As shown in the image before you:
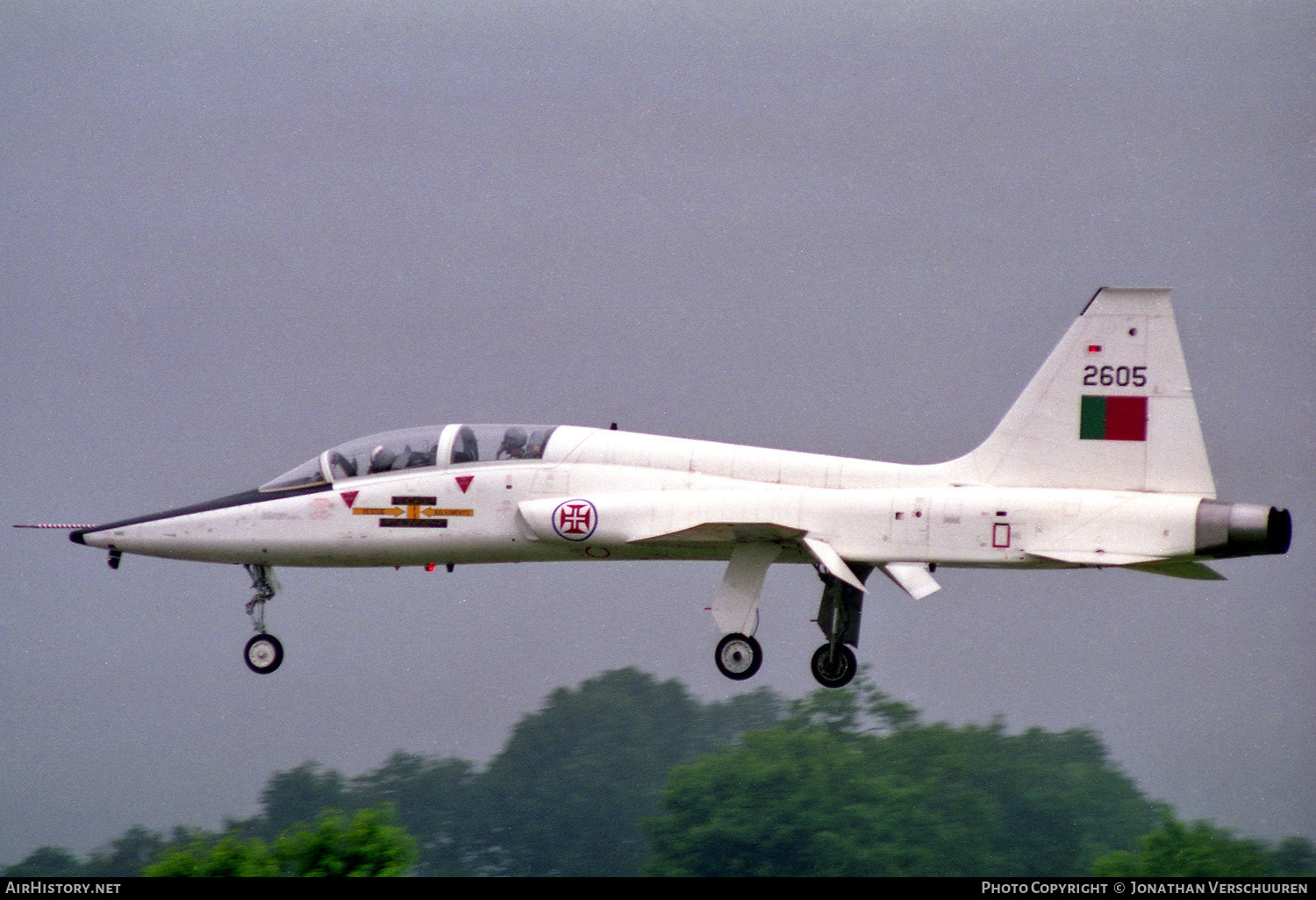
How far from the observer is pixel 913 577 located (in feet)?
71.1

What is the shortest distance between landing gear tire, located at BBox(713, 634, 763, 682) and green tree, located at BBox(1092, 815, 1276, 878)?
84.2 feet

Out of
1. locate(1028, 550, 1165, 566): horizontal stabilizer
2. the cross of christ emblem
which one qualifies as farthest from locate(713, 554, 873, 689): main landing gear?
locate(1028, 550, 1165, 566): horizontal stabilizer

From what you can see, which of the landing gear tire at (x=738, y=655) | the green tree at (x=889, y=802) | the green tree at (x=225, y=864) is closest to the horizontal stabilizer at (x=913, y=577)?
the landing gear tire at (x=738, y=655)

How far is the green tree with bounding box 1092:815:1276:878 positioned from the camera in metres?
44.9

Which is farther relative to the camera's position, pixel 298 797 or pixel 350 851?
pixel 298 797

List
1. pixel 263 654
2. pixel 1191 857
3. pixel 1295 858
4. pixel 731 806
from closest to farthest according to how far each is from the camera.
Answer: pixel 263 654 → pixel 1191 857 → pixel 731 806 → pixel 1295 858

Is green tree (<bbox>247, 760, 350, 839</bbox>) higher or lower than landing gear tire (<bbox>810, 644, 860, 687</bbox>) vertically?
lower

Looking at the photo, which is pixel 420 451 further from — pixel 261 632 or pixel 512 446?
pixel 261 632

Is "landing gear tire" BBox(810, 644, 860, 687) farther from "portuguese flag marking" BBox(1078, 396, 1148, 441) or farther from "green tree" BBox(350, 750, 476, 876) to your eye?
"green tree" BBox(350, 750, 476, 876)

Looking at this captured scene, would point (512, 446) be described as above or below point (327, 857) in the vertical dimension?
above

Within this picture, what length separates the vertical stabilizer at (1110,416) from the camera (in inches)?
851

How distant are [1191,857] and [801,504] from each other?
28.4 m

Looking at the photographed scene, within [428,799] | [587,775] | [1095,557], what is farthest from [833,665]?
[428,799]
